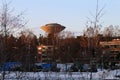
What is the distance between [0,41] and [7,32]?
1.20ft

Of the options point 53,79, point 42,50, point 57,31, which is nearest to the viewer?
point 53,79

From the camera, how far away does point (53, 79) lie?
16.6 metres

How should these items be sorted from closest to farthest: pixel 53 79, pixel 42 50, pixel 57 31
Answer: pixel 53 79, pixel 42 50, pixel 57 31

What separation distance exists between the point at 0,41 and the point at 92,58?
3.85m

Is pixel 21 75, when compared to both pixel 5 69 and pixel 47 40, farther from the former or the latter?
pixel 47 40

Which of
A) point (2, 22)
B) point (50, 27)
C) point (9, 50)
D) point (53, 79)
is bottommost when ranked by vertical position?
point (53, 79)

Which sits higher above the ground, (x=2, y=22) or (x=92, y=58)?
(x=2, y=22)

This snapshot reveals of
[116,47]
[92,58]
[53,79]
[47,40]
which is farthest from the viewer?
[116,47]

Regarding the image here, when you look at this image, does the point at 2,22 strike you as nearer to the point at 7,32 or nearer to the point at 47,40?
the point at 7,32

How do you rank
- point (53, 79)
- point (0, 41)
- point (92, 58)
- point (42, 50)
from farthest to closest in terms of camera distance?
point (42, 50) < point (53, 79) < point (92, 58) < point (0, 41)

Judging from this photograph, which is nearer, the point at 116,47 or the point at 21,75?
the point at 21,75

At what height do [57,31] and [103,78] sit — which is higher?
[57,31]

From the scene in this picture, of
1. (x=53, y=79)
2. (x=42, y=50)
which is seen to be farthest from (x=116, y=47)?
(x=53, y=79)

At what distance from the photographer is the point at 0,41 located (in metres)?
12.3
